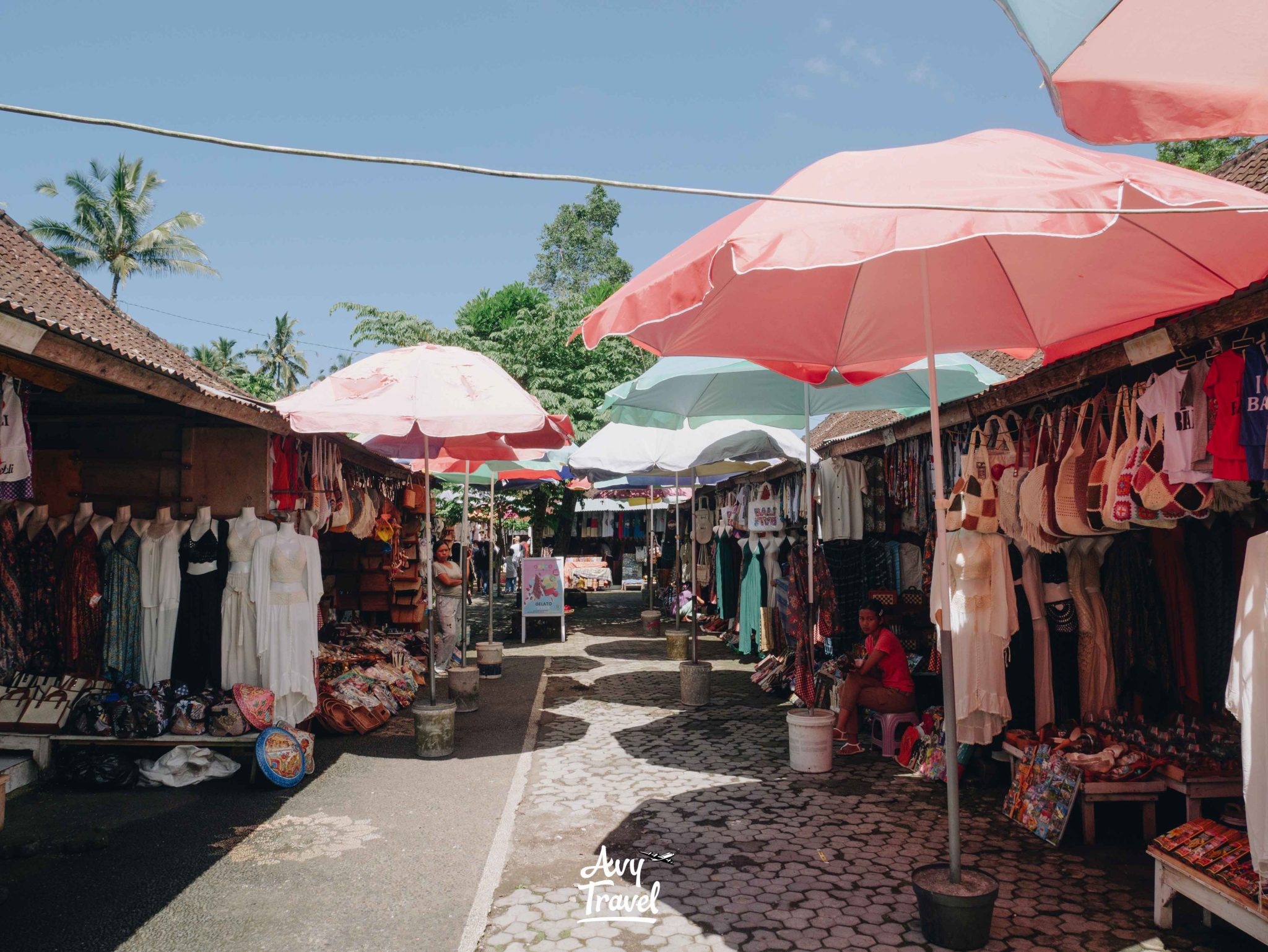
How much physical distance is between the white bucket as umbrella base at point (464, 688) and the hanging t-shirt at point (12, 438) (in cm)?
478

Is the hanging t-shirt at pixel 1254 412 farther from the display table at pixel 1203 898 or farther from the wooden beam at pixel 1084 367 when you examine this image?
the display table at pixel 1203 898

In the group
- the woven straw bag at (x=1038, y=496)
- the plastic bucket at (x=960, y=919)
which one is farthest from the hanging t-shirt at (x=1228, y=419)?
the plastic bucket at (x=960, y=919)

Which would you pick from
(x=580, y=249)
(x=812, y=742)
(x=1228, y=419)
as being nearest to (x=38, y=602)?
(x=812, y=742)

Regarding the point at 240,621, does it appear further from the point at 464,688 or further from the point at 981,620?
the point at 981,620

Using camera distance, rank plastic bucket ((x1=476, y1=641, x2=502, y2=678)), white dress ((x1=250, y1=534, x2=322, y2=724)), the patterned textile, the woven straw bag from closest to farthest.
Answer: the woven straw bag < the patterned textile < white dress ((x1=250, y1=534, x2=322, y2=724)) < plastic bucket ((x1=476, y1=641, x2=502, y2=678))

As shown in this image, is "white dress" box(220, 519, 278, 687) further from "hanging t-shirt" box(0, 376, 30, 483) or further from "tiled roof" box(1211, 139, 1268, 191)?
"tiled roof" box(1211, 139, 1268, 191)

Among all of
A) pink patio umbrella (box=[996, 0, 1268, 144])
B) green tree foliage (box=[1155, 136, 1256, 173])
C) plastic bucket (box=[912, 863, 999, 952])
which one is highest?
green tree foliage (box=[1155, 136, 1256, 173])

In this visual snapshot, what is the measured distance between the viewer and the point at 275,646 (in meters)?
6.74

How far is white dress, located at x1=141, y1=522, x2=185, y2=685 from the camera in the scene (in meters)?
6.64

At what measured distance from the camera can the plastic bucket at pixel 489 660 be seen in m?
10.9

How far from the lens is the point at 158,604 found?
6.66 meters

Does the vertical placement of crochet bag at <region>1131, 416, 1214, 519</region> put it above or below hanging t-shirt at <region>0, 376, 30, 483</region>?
below

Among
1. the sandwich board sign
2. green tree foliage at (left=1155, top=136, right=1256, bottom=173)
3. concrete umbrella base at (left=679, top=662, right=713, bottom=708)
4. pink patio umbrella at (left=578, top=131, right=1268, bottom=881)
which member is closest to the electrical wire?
pink patio umbrella at (left=578, top=131, right=1268, bottom=881)

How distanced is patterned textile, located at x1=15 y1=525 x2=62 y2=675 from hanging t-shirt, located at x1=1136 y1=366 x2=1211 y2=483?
296 inches
